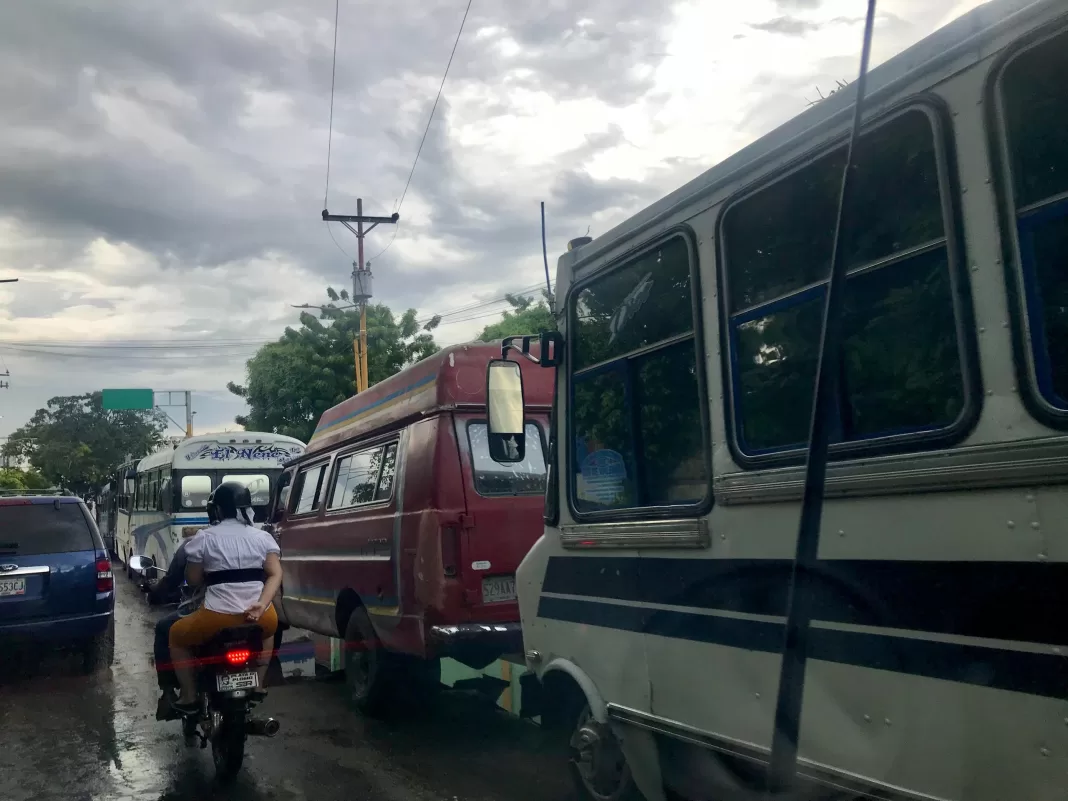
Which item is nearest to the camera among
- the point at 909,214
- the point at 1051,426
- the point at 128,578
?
the point at 1051,426

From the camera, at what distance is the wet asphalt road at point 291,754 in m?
5.35

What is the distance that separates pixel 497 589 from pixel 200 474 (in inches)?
439

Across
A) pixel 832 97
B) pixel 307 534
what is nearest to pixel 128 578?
pixel 307 534

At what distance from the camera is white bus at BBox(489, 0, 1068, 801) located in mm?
2312

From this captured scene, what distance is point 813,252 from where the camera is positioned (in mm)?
2986

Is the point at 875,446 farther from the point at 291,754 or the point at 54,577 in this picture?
the point at 54,577

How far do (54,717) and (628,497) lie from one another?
19.0 ft

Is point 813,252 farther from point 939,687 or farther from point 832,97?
point 939,687

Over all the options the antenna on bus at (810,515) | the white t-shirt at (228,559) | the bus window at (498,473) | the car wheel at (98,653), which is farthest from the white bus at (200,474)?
the antenna on bus at (810,515)

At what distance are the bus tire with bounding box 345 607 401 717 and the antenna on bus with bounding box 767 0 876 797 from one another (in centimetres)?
439

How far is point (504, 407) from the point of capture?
469cm

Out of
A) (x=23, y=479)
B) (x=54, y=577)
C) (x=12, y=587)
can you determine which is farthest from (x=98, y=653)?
(x=23, y=479)

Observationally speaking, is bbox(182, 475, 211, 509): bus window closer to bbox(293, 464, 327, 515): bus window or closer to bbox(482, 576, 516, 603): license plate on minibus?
bbox(293, 464, 327, 515): bus window

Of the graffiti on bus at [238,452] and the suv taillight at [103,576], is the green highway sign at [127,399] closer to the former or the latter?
the graffiti on bus at [238,452]
